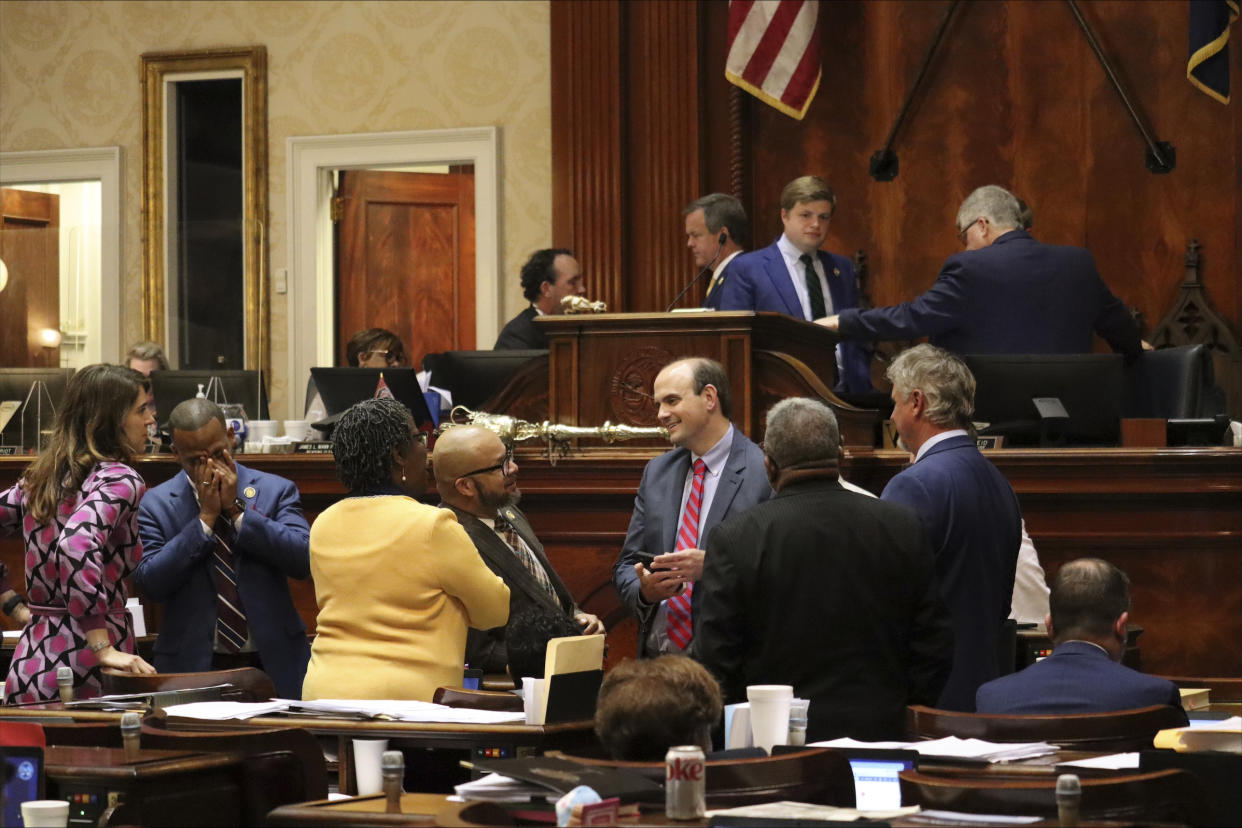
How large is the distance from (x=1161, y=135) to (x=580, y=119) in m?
2.81

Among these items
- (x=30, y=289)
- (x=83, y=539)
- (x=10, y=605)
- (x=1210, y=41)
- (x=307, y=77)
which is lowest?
(x=10, y=605)

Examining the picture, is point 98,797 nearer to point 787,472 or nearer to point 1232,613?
point 787,472

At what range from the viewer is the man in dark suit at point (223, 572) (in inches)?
174

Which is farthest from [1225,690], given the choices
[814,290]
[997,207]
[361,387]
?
[361,387]

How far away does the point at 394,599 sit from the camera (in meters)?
3.76

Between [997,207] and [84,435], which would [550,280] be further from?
[84,435]

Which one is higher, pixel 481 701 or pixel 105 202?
pixel 105 202

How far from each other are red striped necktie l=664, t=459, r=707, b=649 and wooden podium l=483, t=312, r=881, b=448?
88 centimetres

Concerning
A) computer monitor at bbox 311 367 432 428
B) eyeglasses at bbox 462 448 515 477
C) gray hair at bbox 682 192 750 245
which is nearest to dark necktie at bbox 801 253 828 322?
gray hair at bbox 682 192 750 245

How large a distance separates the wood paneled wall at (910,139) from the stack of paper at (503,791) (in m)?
6.15

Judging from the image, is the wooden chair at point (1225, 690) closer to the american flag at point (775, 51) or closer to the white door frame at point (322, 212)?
the american flag at point (775, 51)

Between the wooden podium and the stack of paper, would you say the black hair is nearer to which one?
the wooden podium

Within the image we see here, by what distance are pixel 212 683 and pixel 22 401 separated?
3.77 m

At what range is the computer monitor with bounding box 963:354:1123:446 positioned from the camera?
5727 millimetres
